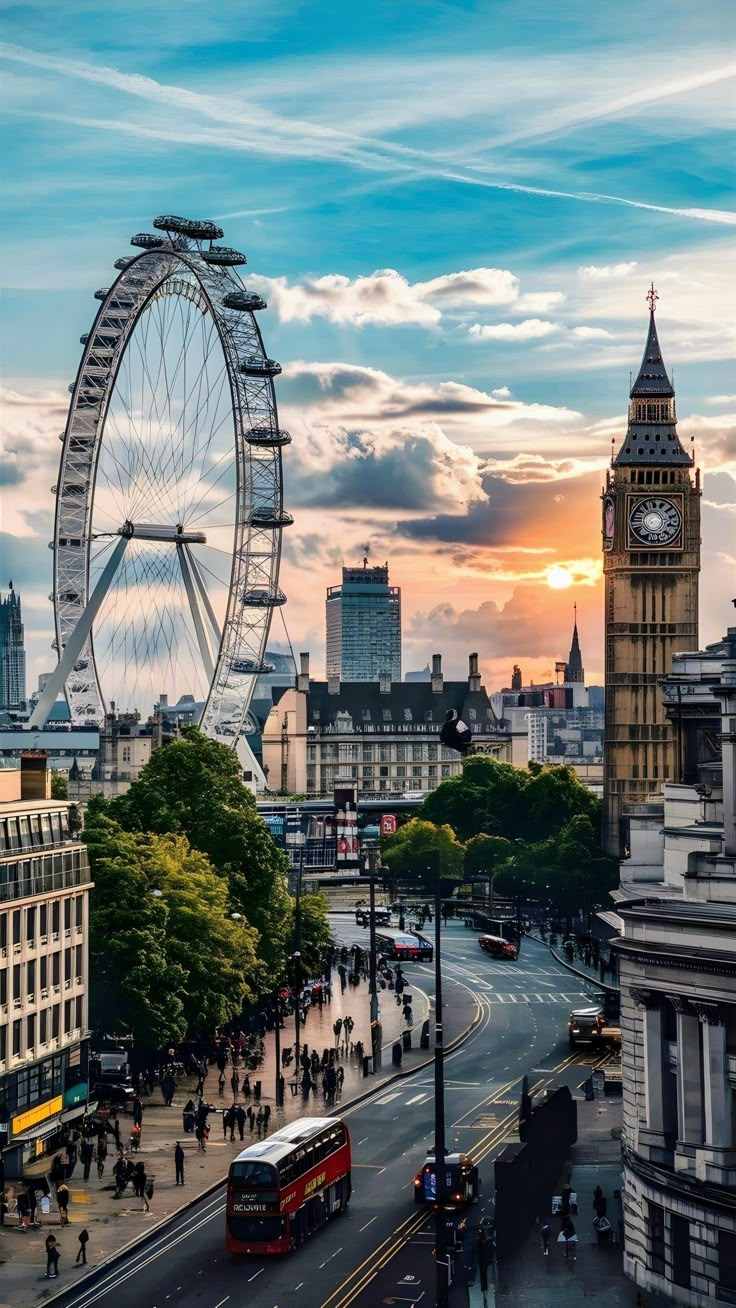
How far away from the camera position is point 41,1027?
91.3 metres

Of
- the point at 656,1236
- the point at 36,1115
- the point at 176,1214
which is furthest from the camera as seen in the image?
Answer: the point at 36,1115

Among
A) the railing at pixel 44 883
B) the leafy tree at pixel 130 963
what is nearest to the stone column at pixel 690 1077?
the railing at pixel 44 883

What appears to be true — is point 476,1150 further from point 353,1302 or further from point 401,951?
point 401,951

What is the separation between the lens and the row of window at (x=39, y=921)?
88.0 metres

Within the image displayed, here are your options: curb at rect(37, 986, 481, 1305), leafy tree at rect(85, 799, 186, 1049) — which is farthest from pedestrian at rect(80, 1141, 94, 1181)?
leafy tree at rect(85, 799, 186, 1049)

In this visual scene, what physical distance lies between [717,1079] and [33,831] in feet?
118

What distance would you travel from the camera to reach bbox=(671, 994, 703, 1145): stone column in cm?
6644

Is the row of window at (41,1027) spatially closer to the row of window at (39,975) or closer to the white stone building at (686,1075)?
the row of window at (39,975)

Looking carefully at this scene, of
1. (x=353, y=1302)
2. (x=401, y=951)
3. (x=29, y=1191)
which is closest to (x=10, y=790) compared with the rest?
(x=29, y=1191)

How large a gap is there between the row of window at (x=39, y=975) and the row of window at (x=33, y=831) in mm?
4426

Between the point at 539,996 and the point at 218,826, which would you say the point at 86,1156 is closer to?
the point at 218,826

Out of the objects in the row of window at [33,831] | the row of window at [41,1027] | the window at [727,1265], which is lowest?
the window at [727,1265]

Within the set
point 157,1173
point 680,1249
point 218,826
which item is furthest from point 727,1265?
point 218,826

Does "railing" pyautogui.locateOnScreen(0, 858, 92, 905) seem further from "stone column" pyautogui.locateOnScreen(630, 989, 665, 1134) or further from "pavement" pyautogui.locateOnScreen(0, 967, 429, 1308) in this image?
"stone column" pyautogui.locateOnScreen(630, 989, 665, 1134)
